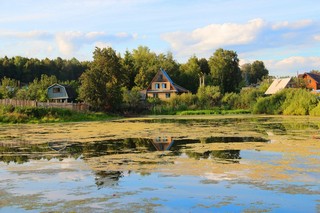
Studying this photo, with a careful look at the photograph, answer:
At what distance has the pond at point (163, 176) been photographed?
8836 mm

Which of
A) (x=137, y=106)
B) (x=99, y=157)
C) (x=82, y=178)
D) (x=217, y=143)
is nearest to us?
(x=82, y=178)

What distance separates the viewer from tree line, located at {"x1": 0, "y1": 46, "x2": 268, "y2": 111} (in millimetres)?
50844

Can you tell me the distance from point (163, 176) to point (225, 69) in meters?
70.1

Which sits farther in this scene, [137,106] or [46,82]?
[46,82]

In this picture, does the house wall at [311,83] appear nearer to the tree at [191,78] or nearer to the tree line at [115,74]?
the tree line at [115,74]

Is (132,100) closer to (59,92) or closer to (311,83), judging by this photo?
(59,92)

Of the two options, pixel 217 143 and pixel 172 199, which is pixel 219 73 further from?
pixel 172 199

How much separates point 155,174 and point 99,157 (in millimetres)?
4097

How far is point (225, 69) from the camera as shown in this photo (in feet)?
263

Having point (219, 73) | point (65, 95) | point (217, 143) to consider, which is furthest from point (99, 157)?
point (219, 73)

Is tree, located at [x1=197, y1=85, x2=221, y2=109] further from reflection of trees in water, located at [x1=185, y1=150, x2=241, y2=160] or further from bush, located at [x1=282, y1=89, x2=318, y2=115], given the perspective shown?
reflection of trees in water, located at [x1=185, y1=150, x2=241, y2=160]

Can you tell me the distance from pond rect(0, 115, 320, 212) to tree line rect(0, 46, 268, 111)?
30.5 m

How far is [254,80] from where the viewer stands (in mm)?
124938

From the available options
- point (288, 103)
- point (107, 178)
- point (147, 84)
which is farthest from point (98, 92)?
point (107, 178)
